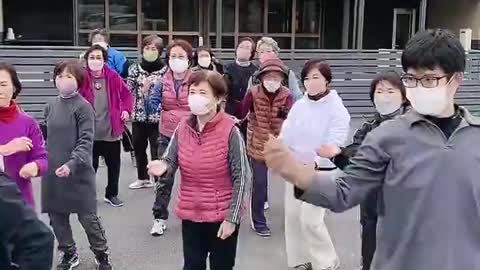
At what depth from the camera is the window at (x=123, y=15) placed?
20.8m

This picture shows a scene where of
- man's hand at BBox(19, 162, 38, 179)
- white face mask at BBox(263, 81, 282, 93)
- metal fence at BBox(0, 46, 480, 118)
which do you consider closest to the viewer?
man's hand at BBox(19, 162, 38, 179)

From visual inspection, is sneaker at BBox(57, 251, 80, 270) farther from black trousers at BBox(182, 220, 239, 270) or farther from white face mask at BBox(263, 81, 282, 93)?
white face mask at BBox(263, 81, 282, 93)

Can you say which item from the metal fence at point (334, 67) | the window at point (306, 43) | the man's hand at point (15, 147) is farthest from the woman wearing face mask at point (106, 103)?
the window at point (306, 43)

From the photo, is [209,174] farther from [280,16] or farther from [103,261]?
[280,16]

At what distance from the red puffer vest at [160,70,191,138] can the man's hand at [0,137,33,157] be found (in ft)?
8.42

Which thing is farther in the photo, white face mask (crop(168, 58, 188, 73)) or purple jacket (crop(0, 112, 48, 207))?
white face mask (crop(168, 58, 188, 73))

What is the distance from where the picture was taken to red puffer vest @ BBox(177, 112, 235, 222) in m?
4.16

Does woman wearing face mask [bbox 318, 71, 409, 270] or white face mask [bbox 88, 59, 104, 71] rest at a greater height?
white face mask [bbox 88, 59, 104, 71]

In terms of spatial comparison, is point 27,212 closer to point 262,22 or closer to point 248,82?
point 248,82

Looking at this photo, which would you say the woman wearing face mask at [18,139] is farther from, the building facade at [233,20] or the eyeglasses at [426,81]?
the building facade at [233,20]

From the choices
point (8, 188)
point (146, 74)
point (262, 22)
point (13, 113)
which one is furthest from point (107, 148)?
point (262, 22)

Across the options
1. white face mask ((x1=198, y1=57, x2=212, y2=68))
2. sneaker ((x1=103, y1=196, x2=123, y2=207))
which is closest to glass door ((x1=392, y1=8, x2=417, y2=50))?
white face mask ((x1=198, y1=57, x2=212, y2=68))

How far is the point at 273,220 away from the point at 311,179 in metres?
4.64

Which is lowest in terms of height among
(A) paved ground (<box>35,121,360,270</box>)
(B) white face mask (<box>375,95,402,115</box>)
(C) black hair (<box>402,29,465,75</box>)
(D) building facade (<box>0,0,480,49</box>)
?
(A) paved ground (<box>35,121,360,270</box>)
